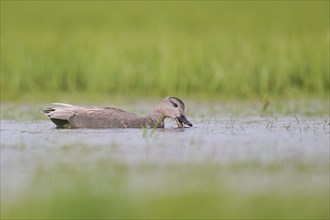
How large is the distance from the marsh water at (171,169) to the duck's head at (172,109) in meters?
0.12

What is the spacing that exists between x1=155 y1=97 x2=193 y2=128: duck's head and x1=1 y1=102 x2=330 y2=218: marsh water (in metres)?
0.12

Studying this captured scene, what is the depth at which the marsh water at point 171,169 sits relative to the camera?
17.1ft

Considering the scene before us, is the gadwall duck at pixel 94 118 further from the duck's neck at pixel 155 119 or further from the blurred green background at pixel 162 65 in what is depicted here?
the blurred green background at pixel 162 65

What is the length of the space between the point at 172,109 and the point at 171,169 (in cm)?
241

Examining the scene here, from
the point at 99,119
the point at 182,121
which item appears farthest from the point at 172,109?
the point at 99,119

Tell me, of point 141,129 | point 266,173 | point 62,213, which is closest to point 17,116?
point 141,129

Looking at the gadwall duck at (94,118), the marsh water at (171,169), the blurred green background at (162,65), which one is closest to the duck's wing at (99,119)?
the gadwall duck at (94,118)

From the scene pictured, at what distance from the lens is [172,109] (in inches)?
346

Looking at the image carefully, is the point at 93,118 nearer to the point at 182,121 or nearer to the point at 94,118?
the point at 94,118

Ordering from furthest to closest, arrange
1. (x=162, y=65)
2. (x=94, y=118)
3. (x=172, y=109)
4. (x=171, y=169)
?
(x=162, y=65) → (x=172, y=109) → (x=94, y=118) → (x=171, y=169)

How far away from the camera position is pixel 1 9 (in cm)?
2103

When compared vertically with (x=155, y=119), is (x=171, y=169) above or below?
below

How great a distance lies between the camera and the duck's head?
8758 millimetres

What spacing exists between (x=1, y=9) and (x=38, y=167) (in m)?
14.9
